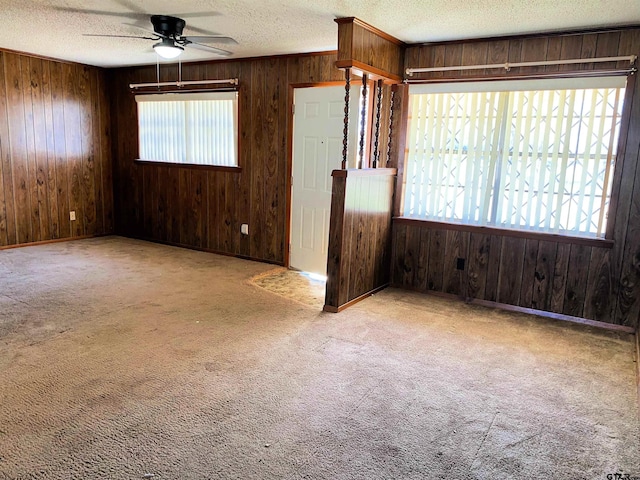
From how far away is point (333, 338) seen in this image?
334 cm

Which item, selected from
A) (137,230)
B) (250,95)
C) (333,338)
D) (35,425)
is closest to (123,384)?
(35,425)

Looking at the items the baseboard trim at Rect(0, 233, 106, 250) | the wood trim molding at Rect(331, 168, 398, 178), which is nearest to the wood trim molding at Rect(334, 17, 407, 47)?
the wood trim molding at Rect(331, 168, 398, 178)

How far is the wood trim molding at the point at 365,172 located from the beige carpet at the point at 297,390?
109 centimetres

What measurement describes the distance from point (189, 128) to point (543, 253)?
4.23 m

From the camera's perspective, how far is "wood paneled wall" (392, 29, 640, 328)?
3.59 metres

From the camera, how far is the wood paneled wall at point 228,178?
17.1 feet

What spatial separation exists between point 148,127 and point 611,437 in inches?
235

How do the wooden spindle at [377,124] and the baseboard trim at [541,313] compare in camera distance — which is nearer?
the baseboard trim at [541,313]

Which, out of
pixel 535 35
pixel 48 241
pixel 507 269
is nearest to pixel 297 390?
pixel 507 269

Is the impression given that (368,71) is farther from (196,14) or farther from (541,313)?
(541,313)

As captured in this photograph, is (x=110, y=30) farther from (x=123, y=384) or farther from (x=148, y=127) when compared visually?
(x=123, y=384)

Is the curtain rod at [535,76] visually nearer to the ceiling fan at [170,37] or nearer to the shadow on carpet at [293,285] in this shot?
the ceiling fan at [170,37]

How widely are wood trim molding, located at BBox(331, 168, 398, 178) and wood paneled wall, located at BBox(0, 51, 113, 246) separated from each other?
4.25 meters

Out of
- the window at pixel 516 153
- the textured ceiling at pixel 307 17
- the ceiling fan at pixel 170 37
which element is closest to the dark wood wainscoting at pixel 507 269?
the window at pixel 516 153
